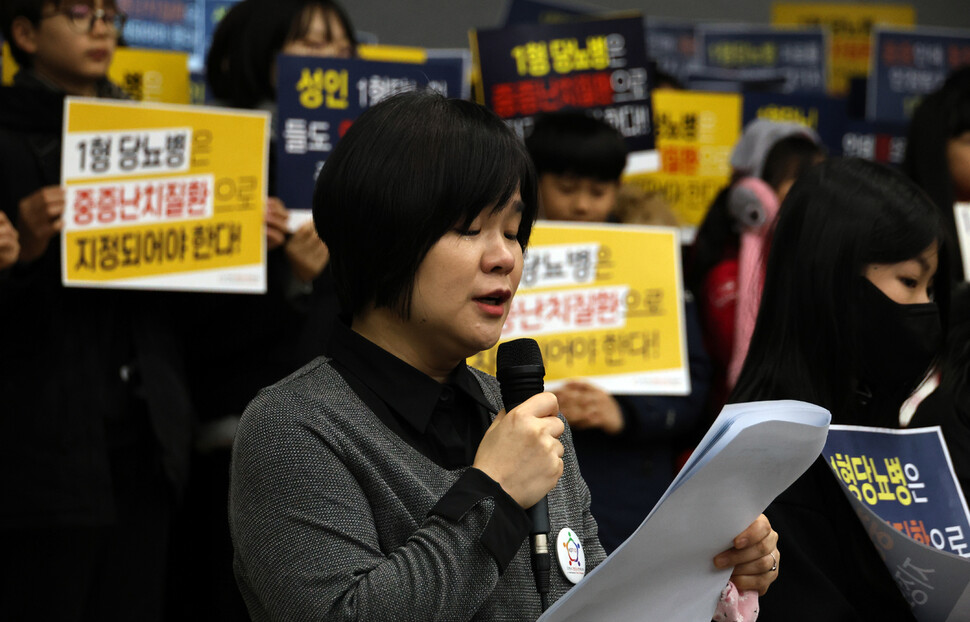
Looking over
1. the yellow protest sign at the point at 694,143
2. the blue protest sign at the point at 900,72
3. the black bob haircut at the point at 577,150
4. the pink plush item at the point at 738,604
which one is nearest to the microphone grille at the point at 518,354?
the pink plush item at the point at 738,604

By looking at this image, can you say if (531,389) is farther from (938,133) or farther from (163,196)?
(938,133)

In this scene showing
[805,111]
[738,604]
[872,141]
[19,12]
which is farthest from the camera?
[872,141]

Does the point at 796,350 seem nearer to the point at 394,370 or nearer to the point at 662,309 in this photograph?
the point at 394,370

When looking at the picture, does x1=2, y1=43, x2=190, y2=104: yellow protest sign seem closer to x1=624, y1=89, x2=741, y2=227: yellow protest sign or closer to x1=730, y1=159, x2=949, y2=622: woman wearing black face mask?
x1=624, y1=89, x2=741, y2=227: yellow protest sign

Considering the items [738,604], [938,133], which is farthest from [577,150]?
[738,604]

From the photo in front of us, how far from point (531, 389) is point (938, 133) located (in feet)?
9.98

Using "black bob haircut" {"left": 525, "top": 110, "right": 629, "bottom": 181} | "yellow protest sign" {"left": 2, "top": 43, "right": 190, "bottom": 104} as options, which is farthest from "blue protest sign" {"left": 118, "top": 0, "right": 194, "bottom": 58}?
"black bob haircut" {"left": 525, "top": 110, "right": 629, "bottom": 181}

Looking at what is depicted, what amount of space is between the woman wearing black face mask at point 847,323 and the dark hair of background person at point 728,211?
5.65ft

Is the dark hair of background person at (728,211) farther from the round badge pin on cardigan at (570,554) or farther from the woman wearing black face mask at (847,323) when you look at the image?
the round badge pin on cardigan at (570,554)

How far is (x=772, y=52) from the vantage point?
6930 mm

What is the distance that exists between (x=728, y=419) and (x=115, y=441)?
6.50 ft

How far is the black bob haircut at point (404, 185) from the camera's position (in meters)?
1.51

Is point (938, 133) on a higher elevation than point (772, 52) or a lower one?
lower

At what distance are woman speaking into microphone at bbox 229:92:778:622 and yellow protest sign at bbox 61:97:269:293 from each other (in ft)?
4.96
